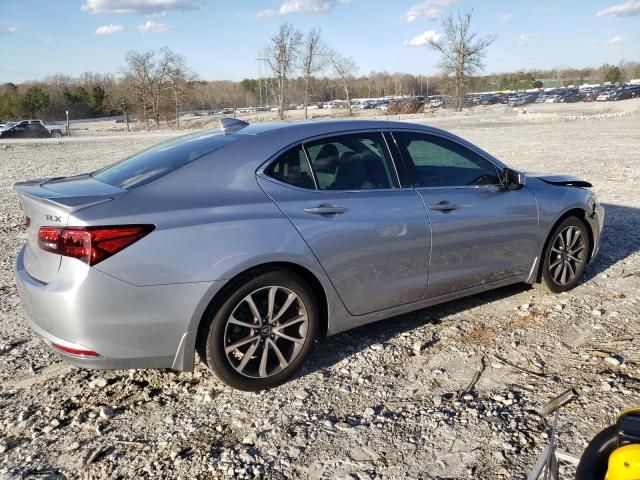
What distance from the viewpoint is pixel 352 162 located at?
Answer: 12.8ft

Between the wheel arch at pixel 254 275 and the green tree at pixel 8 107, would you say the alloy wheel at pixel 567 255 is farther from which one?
the green tree at pixel 8 107

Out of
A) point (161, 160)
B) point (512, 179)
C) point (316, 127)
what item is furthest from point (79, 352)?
point (512, 179)

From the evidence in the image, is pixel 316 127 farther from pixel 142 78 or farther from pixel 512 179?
pixel 142 78

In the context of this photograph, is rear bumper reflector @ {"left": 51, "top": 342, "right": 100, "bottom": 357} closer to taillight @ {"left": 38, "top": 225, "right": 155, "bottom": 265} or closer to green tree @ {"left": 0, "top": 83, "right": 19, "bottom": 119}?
taillight @ {"left": 38, "top": 225, "right": 155, "bottom": 265}

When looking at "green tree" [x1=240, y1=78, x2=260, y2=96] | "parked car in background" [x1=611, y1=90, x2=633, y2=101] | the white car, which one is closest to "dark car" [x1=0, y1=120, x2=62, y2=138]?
the white car

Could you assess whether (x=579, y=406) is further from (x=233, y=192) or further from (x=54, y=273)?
(x=54, y=273)

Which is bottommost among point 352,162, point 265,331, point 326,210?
point 265,331

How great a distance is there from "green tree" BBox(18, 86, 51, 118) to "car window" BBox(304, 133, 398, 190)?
9027 centimetres

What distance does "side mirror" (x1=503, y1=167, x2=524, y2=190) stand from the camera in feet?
15.0

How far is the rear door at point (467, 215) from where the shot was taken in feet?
13.6

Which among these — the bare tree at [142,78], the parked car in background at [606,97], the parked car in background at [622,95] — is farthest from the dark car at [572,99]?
the bare tree at [142,78]

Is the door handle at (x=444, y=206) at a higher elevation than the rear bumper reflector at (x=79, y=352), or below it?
higher

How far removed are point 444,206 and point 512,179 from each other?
0.87m

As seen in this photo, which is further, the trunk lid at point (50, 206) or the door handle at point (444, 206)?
the door handle at point (444, 206)
